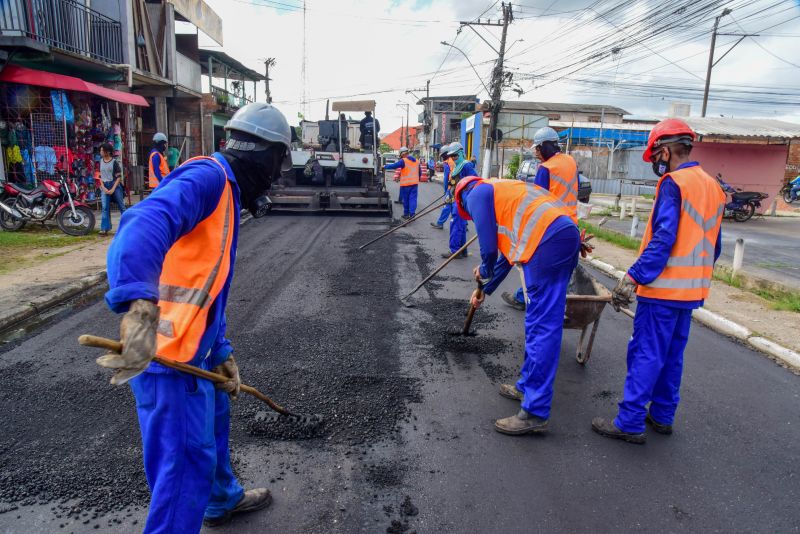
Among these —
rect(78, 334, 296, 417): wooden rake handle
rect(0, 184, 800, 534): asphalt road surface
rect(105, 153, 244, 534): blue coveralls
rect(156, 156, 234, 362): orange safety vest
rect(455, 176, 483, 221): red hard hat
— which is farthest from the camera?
rect(455, 176, 483, 221): red hard hat

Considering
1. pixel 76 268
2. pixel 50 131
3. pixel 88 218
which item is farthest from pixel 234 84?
pixel 76 268

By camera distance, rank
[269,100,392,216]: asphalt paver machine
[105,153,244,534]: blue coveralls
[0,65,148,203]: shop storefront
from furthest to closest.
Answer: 1. [269,100,392,216]: asphalt paver machine
2. [0,65,148,203]: shop storefront
3. [105,153,244,534]: blue coveralls

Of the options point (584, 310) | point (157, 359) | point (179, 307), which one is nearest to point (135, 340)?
point (157, 359)

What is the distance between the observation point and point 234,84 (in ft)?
93.7

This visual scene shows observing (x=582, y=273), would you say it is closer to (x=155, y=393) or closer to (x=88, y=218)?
(x=155, y=393)

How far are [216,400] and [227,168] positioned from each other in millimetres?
961

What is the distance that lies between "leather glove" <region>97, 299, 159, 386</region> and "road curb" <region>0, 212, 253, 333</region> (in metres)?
3.62

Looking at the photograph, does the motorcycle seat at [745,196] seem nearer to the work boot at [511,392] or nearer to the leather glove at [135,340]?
the work boot at [511,392]

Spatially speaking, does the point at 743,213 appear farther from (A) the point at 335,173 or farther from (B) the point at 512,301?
(B) the point at 512,301

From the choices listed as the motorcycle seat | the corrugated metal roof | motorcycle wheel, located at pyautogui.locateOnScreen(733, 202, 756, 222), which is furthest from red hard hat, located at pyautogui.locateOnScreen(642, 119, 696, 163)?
motorcycle wheel, located at pyautogui.locateOnScreen(733, 202, 756, 222)

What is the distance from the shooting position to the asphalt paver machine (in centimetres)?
1311

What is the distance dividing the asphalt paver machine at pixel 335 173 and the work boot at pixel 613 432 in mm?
10209

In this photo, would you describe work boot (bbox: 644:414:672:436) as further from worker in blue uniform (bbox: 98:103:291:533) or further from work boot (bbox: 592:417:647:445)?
worker in blue uniform (bbox: 98:103:291:533)

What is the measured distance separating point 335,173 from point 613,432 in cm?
1214
